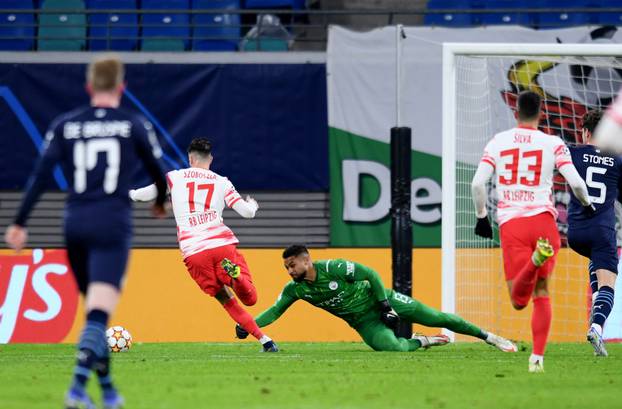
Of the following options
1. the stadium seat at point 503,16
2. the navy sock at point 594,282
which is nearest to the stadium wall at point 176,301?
the navy sock at point 594,282

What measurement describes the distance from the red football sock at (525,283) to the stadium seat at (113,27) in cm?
1121

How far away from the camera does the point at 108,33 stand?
19.3 meters

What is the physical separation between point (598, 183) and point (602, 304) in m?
1.21

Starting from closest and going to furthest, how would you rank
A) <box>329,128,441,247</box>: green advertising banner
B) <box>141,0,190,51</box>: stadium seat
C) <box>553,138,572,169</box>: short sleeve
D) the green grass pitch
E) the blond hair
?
1. the blond hair
2. the green grass pitch
3. <box>553,138,572,169</box>: short sleeve
4. <box>329,128,441,247</box>: green advertising banner
5. <box>141,0,190,51</box>: stadium seat

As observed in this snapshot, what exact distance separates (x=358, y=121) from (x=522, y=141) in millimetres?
8860

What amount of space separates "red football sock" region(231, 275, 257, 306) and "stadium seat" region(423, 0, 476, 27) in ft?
29.1

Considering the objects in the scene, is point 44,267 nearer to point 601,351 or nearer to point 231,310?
point 231,310

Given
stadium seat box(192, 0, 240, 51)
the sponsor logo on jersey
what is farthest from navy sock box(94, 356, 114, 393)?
stadium seat box(192, 0, 240, 51)

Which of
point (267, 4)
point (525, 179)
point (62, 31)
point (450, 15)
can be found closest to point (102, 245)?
point (525, 179)

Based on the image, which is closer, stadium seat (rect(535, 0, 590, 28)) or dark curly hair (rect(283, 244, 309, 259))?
dark curly hair (rect(283, 244, 309, 259))

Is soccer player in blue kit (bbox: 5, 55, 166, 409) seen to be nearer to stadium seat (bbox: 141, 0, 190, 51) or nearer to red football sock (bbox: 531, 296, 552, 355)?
red football sock (bbox: 531, 296, 552, 355)

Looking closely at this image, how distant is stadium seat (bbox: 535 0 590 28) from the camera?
66.5ft

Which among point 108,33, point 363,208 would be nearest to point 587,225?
point 363,208

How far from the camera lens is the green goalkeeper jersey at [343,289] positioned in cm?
1166
